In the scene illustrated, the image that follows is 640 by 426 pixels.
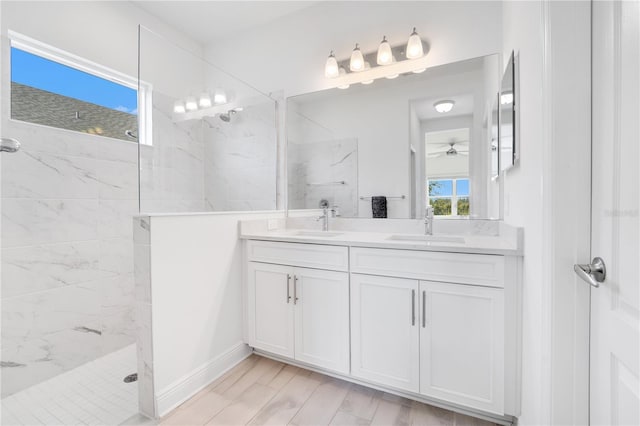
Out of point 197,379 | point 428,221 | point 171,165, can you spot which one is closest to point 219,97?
point 171,165

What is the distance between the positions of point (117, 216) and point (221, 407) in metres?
1.59

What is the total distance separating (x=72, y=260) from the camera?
1932 mm

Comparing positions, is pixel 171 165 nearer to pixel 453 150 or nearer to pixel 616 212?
pixel 453 150

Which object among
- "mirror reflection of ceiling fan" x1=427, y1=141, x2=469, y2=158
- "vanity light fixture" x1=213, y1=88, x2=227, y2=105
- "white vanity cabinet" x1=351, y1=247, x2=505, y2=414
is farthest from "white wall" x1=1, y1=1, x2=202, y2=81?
A: "mirror reflection of ceiling fan" x1=427, y1=141, x2=469, y2=158

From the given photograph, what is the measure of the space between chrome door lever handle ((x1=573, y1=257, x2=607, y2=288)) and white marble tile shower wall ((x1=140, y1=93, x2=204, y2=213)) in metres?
2.01

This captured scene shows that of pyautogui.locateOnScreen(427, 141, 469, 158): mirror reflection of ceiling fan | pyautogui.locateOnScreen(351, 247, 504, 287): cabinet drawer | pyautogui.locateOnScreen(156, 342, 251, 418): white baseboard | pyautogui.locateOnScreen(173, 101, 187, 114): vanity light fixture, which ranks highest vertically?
pyautogui.locateOnScreen(173, 101, 187, 114): vanity light fixture

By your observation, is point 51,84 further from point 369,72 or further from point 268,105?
point 369,72

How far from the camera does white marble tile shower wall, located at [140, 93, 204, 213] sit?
187 cm

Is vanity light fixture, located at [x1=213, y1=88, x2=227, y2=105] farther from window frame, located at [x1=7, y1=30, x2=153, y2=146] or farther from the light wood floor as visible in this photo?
the light wood floor

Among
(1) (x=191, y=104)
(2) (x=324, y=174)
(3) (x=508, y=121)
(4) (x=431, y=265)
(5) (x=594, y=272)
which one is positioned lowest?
(4) (x=431, y=265)

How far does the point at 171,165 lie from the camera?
85.7 inches

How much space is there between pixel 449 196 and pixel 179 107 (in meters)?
2.12

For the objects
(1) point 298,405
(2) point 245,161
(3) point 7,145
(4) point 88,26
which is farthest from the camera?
(2) point 245,161

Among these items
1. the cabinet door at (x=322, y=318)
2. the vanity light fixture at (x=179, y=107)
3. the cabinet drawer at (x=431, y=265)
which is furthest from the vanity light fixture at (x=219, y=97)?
the cabinet drawer at (x=431, y=265)
